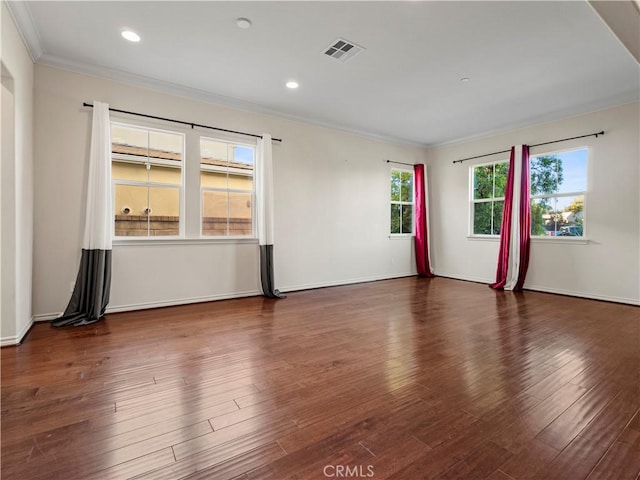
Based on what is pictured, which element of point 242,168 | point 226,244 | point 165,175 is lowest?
point 226,244

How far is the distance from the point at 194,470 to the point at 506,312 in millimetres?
4068

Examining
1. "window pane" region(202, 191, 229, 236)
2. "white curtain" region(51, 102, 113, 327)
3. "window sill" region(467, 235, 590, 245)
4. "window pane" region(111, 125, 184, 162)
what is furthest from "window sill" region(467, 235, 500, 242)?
"white curtain" region(51, 102, 113, 327)

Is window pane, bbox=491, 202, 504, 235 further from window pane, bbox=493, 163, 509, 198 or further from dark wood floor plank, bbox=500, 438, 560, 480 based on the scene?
dark wood floor plank, bbox=500, 438, 560, 480

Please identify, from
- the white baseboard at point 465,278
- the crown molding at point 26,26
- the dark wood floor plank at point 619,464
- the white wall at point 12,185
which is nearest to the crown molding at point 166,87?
the crown molding at point 26,26

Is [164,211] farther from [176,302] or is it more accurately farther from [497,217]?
[497,217]

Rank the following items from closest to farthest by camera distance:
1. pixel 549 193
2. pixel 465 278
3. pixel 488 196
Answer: pixel 549 193 → pixel 488 196 → pixel 465 278

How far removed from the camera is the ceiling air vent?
325cm

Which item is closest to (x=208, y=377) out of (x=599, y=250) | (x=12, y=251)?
(x=12, y=251)

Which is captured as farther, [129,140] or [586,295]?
[586,295]

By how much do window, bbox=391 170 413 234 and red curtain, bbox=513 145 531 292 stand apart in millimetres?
2221

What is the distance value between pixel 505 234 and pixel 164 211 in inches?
226

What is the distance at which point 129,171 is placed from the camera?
4.13 meters

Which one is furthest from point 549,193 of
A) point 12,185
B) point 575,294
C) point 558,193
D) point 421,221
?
point 12,185

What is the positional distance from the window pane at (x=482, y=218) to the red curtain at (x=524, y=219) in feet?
2.51
